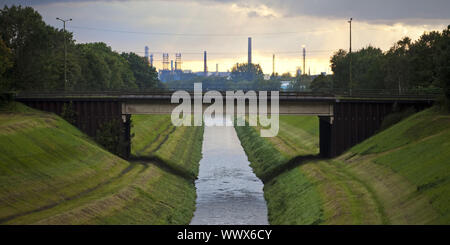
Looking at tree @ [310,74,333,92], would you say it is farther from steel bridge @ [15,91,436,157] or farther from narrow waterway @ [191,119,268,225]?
steel bridge @ [15,91,436,157]

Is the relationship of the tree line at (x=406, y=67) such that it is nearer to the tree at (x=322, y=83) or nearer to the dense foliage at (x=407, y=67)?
the dense foliage at (x=407, y=67)

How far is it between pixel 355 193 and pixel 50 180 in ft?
85.0

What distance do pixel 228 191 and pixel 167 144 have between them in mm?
36346

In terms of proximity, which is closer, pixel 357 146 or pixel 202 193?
pixel 202 193

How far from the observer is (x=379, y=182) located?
6138 centimetres

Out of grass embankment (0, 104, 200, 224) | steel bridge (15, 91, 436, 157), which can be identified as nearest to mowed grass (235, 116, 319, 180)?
steel bridge (15, 91, 436, 157)

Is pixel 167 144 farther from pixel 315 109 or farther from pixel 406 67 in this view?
pixel 406 67

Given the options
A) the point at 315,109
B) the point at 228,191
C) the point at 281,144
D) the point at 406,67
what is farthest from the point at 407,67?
the point at 228,191

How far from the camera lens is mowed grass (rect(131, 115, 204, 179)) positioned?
9144 centimetres

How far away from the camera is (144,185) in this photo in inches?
2670

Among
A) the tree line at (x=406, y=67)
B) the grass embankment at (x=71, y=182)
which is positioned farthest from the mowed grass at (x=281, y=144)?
the grass embankment at (x=71, y=182)

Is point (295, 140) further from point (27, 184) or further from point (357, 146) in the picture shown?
point (27, 184)

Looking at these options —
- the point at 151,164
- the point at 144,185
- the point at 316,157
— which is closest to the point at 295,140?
the point at 316,157

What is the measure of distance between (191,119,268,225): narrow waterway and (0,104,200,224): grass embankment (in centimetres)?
166
